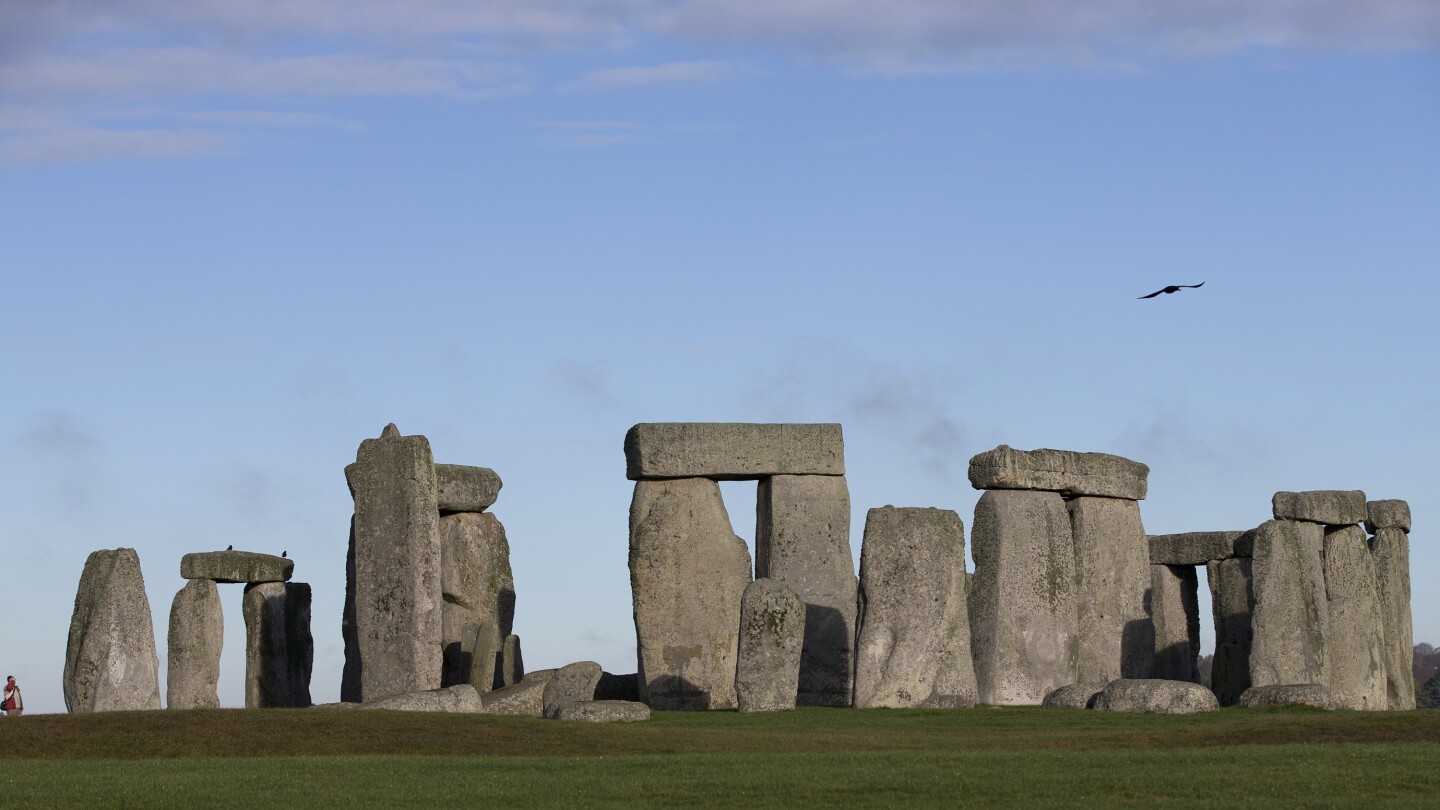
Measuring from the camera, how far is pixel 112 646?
88.5ft

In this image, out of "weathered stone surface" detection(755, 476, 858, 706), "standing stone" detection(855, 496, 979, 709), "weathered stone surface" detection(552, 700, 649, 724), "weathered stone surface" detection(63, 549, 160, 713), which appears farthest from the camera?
"weathered stone surface" detection(755, 476, 858, 706)

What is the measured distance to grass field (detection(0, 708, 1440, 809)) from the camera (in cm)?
1631

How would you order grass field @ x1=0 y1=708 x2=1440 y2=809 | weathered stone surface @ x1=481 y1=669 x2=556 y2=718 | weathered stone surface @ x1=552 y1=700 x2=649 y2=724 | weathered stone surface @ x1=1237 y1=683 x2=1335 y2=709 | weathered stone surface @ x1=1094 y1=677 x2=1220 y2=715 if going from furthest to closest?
weathered stone surface @ x1=481 y1=669 x2=556 y2=718
weathered stone surface @ x1=1237 y1=683 x2=1335 y2=709
weathered stone surface @ x1=1094 y1=677 x2=1220 y2=715
weathered stone surface @ x1=552 y1=700 x2=649 y2=724
grass field @ x1=0 y1=708 x2=1440 y2=809

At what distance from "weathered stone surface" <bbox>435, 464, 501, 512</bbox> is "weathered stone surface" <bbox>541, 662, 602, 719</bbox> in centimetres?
478

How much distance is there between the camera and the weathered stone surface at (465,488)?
30.5 metres

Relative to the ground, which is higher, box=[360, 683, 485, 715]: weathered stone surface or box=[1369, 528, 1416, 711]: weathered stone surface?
box=[1369, 528, 1416, 711]: weathered stone surface

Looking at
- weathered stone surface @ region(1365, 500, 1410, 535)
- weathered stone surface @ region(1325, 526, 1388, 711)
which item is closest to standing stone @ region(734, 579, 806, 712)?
weathered stone surface @ region(1325, 526, 1388, 711)

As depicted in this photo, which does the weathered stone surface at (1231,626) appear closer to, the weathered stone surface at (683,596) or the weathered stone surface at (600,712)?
the weathered stone surface at (683,596)

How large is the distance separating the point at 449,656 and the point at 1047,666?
763 centimetres

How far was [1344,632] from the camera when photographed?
2969cm

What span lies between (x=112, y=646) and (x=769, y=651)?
7.91m

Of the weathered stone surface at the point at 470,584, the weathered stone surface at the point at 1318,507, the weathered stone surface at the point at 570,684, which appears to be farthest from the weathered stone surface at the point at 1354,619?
the weathered stone surface at the point at 470,584

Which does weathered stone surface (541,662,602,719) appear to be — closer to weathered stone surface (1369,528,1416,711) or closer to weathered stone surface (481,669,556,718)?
weathered stone surface (481,669,556,718)

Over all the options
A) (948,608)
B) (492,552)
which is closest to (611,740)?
(948,608)
